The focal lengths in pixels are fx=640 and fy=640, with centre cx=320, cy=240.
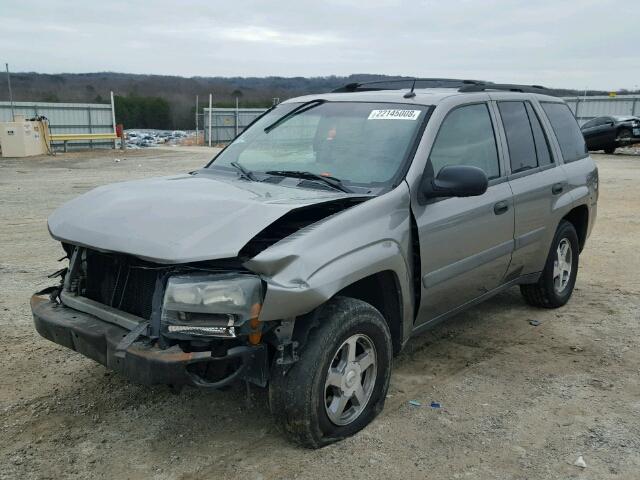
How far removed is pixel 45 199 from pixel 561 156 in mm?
10257

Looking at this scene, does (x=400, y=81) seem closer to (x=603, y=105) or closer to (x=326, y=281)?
(x=326, y=281)

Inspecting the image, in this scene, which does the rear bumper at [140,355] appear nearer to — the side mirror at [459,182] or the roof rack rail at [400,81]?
the side mirror at [459,182]

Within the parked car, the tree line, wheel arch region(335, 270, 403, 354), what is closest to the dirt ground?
wheel arch region(335, 270, 403, 354)

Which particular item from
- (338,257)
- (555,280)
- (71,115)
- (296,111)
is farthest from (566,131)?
(71,115)

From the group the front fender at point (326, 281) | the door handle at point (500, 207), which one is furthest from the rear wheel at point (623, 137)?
the front fender at point (326, 281)

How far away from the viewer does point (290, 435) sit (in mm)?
3232

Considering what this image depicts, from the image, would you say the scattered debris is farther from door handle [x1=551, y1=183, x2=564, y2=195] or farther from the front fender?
door handle [x1=551, y1=183, x2=564, y2=195]

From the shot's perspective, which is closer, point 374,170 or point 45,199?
point 374,170

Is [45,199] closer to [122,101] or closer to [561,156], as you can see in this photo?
[561,156]

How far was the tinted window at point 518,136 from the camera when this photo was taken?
4844 millimetres

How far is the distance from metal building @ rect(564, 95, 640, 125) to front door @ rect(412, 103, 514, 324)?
28859 mm

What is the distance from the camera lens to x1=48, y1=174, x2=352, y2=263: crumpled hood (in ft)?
9.78

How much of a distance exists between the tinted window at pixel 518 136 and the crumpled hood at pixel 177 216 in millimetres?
1854

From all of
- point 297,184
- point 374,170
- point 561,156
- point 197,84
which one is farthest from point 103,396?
point 197,84
